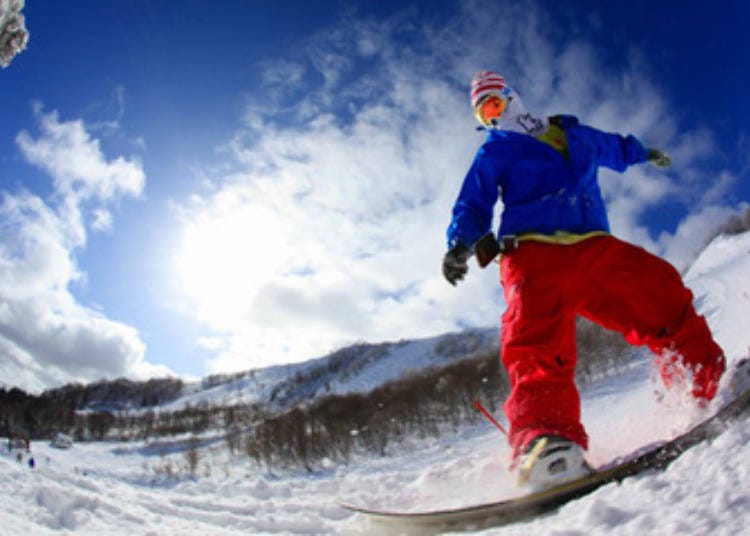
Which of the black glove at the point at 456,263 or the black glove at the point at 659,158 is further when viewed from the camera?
the black glove at the point at 659,158

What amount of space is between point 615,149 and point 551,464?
5.79 ft

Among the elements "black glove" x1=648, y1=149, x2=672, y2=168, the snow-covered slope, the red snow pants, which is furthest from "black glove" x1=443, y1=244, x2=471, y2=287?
the snow-covered slope

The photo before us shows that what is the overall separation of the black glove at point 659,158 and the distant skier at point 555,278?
328mm

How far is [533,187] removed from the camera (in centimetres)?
226

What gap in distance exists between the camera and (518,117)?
2.48 metres

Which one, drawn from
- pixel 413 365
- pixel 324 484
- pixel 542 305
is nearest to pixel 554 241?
pixel 542 305

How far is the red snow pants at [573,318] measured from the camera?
1.79 m

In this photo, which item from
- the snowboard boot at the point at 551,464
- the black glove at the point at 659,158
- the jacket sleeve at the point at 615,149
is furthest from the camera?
the black glove at the point at 659,158

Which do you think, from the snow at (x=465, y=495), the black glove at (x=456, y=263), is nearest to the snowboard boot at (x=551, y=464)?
the snow at (x=465, y=495)

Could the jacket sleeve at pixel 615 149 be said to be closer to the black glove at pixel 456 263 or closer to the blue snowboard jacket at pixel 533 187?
the blue snowboard jacket at pixel 533 187

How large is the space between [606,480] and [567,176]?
141 centimetres

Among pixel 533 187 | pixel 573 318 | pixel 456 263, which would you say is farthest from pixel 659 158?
pixel 456 263

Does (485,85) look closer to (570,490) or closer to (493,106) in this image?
(493,106)

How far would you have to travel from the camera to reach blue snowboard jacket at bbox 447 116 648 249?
7.11ft
